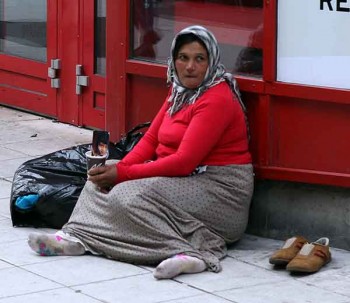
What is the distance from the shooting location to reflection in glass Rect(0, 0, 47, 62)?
363 inches

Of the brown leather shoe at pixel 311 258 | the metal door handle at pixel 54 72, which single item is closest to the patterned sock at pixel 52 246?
the brown leather shoe at pixel 311 258

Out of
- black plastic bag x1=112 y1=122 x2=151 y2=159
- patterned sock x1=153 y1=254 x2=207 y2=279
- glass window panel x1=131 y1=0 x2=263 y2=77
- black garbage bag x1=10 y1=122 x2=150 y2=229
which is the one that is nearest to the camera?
patterned sock x1=153 y1=254 x2=207 y2=279

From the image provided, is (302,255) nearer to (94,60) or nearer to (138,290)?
(138,290)

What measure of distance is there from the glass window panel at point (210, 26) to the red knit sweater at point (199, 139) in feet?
1.22

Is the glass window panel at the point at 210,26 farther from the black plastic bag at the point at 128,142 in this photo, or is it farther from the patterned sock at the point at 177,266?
the patterned sock at the point at 177,266

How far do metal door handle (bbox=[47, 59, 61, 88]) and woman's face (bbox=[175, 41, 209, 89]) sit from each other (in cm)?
342

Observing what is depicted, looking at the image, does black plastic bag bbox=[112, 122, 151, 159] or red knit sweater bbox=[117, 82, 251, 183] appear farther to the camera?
black plastic bag bbox=[112, 122, 151, 159]

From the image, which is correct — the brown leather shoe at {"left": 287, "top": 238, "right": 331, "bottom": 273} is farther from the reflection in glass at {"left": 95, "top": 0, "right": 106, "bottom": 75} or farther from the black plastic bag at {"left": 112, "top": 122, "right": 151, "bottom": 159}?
the reflection in glass at {"left": 95, "top": 0, "right": 106, "bottom": 75}

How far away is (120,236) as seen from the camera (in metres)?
5.50

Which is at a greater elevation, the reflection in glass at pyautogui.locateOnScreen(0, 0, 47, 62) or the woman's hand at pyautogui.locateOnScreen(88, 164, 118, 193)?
the reflection in glass at pyautogui.locateOnScreen(0, 0, 47, 62)

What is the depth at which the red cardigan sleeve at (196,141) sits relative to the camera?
551cm

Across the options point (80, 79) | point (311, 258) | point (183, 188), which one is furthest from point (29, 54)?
point (311, 258)

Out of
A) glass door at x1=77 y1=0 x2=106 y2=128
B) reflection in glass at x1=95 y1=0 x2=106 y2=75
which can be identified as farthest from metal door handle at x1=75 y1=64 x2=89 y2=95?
reflection in glass at x1=95 y1=0 x2=106 y2=75

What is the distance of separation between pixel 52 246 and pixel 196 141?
92 cm
